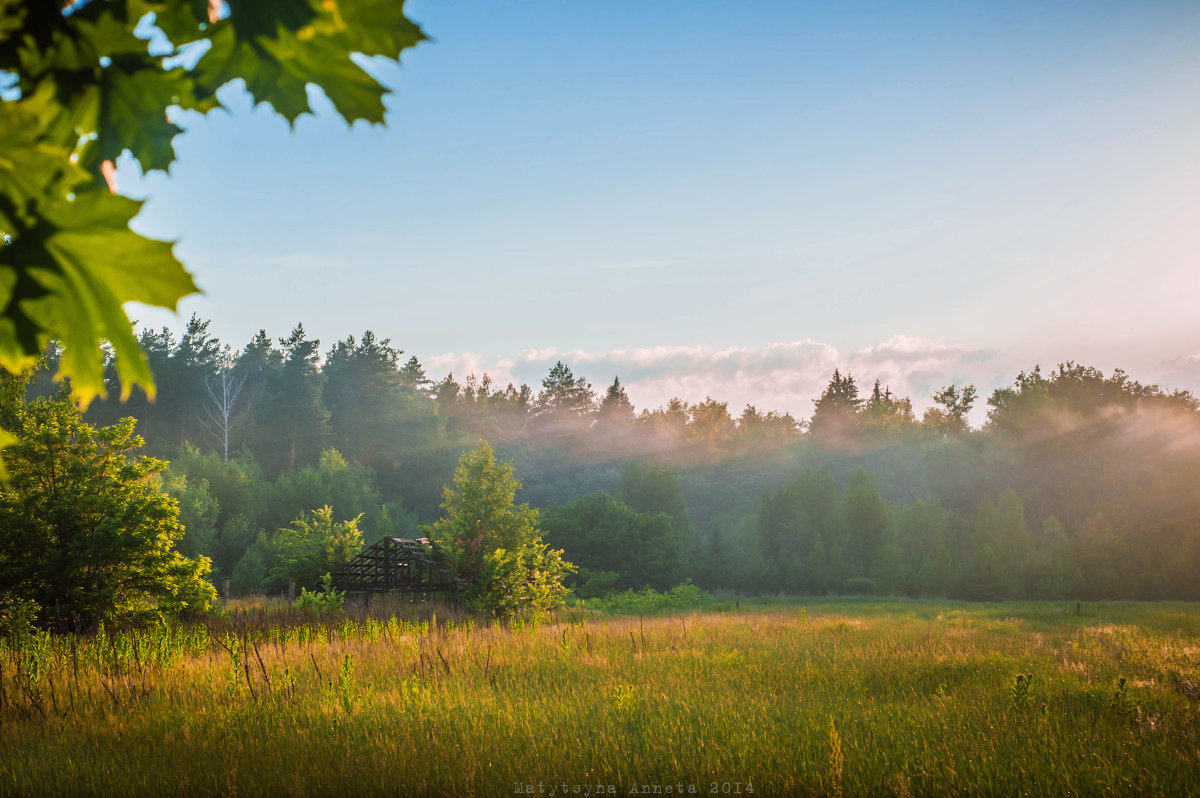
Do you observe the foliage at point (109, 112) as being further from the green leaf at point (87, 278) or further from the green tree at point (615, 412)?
the green tree at point (615, 412)

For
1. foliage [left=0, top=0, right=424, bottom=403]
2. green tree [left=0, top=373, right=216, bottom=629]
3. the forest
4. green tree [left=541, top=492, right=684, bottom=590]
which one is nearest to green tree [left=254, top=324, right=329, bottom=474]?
the forest

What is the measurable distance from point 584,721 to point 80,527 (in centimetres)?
1022

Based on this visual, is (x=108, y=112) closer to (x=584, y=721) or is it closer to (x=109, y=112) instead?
(x=109, y=112)

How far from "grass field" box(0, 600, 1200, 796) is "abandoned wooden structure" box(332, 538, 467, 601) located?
1284 centimetres

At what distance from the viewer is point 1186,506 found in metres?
40.3

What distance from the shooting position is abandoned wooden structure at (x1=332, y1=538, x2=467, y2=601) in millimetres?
23125

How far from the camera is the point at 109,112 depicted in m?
0.90

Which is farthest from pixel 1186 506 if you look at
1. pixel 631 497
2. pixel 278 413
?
pixel 278 413

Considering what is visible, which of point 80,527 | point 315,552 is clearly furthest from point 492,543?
point 80,527

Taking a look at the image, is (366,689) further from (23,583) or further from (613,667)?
(23,583)

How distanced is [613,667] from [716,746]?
4197 mm

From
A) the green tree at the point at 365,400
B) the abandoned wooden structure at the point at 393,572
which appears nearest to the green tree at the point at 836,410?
the green tree at the point at 365,400

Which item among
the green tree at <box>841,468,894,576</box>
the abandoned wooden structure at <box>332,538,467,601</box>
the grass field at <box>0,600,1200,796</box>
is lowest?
the green tree at <box>841,468,894,576</box>

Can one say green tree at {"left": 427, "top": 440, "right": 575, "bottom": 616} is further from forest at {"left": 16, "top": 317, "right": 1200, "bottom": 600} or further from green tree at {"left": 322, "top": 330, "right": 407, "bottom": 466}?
green tree at {"left": 322, "top": 330, "right": 407, "bottom": 466}
